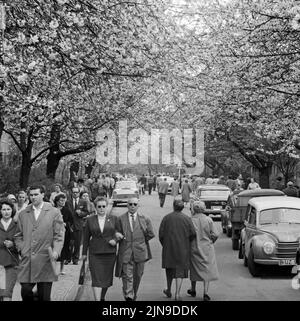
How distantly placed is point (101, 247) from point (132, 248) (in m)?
0.67

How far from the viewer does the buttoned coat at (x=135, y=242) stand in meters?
12.6

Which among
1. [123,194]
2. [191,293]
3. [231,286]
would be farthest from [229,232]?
[123,194]

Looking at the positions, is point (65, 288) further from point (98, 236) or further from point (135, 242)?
point (98, 236)

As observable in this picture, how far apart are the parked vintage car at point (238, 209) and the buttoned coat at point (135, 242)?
327 inches

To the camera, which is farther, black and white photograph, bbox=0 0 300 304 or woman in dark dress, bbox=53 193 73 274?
woman in dark dress, bbox=53 193 73 274

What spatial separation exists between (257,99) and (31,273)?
19.5m

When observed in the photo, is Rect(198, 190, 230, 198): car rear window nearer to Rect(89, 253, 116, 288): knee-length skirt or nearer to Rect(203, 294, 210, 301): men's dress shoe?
Rect(203, 294, 210, 301): men's dress shoe

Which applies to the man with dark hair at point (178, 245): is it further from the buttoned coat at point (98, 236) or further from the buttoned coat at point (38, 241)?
the buttoned coat at point (38, 241)

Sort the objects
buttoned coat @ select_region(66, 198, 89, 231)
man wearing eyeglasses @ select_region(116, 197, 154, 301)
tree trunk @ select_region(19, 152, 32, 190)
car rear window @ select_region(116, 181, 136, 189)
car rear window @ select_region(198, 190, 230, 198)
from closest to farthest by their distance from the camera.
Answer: man wearing eyeglasses @ select_region(116, 197, 154, 301), buttoned coat @ select_region(66, 198, 89, 231), tree trunk @ select_region(19, 152, 32, 190), car rear window @ select_region(198, 190, 230, 198), car rear window @ select_region(116, 181, 136, 189)

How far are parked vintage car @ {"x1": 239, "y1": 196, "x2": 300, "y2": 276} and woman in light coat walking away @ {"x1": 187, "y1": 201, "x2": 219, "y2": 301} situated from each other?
269cm

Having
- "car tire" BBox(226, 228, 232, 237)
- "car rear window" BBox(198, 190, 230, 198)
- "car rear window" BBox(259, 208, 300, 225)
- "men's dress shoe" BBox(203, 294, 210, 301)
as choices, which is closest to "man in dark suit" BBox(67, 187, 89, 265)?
"car rear window" BBox(259, 208, 300, 225)

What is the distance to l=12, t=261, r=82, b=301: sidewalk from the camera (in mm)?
12773

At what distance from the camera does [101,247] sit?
12.2m
